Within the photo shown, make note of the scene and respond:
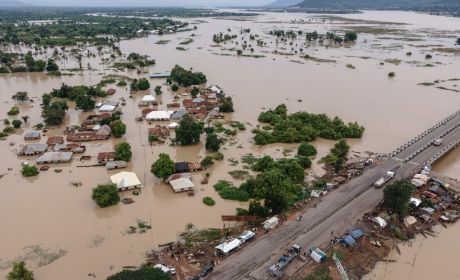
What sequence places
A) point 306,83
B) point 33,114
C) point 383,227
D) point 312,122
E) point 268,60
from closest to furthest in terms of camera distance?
point 383,227 < point 312,122 < point 33,114 < point 306,83 < point 268,60

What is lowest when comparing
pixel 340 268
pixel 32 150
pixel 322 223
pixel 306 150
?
pixel 340 268

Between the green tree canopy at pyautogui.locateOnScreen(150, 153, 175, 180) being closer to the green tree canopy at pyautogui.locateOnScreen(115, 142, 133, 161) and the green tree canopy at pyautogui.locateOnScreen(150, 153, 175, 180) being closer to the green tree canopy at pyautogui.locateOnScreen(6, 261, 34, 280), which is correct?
the green tree canopy at pyautogui.locateOnScreen(115, 142, 133, 161)

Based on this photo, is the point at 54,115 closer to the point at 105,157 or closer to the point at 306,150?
the point at 105,157

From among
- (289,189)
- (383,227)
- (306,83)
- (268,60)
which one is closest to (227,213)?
(289,189)

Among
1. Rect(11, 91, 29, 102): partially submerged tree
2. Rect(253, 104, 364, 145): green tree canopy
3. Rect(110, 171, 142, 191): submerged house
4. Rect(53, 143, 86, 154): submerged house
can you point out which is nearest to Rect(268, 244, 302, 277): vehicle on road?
Rect(110, 171, 142, 191): submerged house

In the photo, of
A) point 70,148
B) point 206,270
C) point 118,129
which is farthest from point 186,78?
point 206,270

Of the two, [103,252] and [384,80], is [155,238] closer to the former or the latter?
[103,252]
